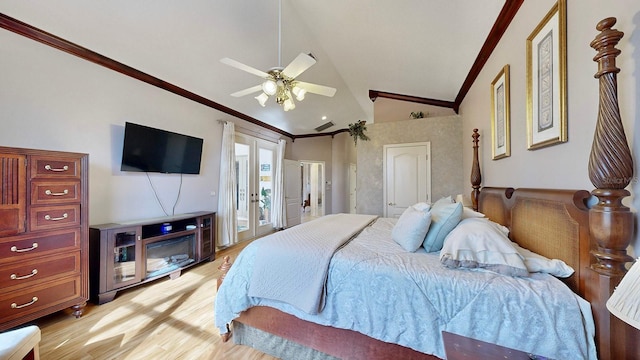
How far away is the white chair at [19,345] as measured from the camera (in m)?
1.08

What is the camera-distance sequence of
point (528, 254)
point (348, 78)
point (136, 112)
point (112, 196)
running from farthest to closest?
point (348, 78)
point (136, 112)
point (112, 196)
point (528, 254)

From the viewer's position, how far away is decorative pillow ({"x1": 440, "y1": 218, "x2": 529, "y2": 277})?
1.11 meters

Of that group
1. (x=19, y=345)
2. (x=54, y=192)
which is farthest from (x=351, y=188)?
(x=19, y=345)

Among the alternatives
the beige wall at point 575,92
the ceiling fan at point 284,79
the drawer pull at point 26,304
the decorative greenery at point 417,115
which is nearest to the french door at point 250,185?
the ceiling fan at point 284,79

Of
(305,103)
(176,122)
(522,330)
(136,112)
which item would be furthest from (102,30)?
(522,330)

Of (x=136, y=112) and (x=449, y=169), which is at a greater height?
(x=136, y=112)

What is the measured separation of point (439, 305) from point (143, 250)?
10.1 feet

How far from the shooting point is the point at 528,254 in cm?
126

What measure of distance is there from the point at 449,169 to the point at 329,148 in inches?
155

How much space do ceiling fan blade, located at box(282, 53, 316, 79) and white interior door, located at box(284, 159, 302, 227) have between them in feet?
12.9

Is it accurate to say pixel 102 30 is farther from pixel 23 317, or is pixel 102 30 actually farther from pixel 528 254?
pixel 528 254

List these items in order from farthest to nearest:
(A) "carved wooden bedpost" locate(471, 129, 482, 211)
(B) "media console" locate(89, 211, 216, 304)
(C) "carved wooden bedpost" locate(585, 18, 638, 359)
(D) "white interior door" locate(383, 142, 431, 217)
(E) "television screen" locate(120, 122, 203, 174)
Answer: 1. (D) "white interior door" locate(383, 142, 431, 217)
2. (E) "television screen" locate(120, 122, 203, 174)
3. (A) "carved wooden bedpost" locate(471, 129, 482, 211)
4. (B) "media console" locate(89, 211, 216, 304)
5. (C) "carved wooden bedpost" locate(585, 18, 638, 359)

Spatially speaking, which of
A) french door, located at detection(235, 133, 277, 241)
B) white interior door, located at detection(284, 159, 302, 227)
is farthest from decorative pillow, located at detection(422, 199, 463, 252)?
white interior door, located at detection(284, 159, 302, 227)

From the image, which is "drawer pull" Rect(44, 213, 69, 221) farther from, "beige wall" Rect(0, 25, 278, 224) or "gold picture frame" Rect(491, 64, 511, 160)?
"gold picture frame" Rect(491, 64, 511, 160)
